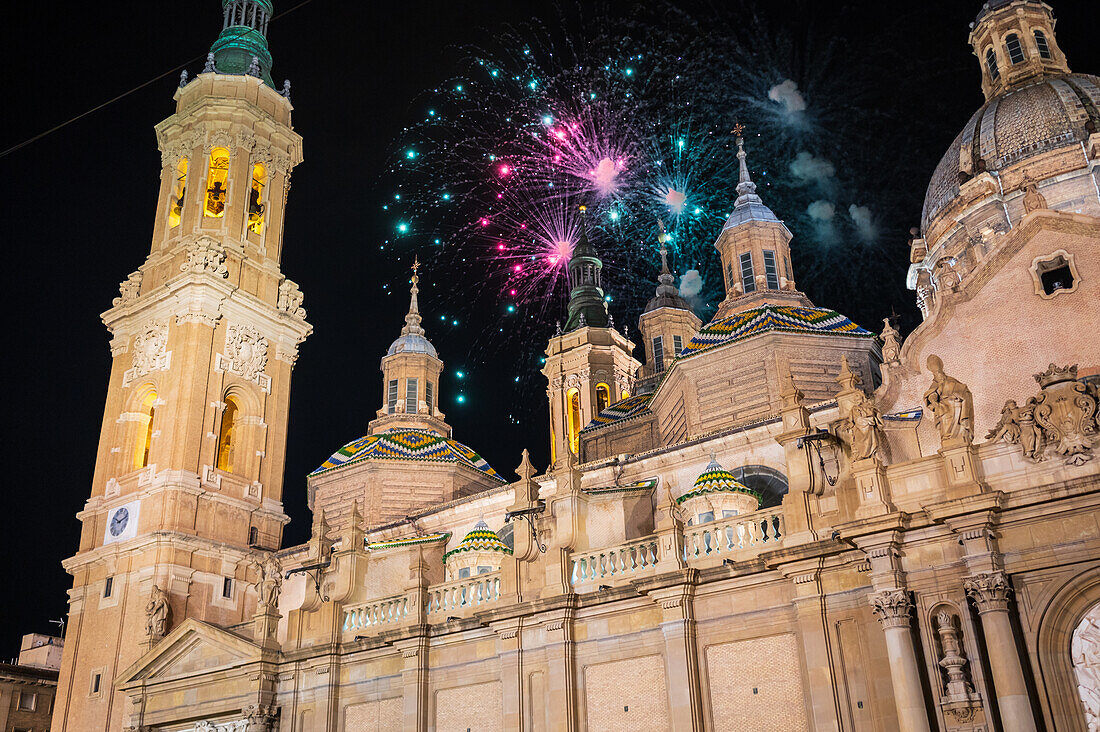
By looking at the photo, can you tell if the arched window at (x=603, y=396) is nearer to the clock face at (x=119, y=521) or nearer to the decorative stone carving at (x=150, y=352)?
the decorative stone carving at (x=150, y=352)

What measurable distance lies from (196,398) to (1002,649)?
1153 inches

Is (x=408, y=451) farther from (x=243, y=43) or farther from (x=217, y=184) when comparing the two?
(x=243, y=43)

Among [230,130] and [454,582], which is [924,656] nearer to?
[454,582]

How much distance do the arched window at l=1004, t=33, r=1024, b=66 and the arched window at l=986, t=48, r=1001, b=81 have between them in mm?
642

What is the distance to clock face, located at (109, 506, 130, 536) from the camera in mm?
35188

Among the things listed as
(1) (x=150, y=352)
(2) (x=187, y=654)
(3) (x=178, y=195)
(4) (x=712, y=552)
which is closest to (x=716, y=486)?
(4) (x=712, y=552)

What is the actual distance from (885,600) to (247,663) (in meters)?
15.8

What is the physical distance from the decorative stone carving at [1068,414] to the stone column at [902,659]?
3383mm

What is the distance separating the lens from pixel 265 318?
39562 millimetres

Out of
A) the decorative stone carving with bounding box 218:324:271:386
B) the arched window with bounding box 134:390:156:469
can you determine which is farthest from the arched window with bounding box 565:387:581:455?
the arched window with bounding box 134:390:156:469

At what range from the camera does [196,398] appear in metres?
35.8

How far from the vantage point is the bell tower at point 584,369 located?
50469 mm

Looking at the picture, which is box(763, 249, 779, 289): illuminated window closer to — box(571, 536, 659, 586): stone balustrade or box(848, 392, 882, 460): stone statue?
box(571, 536, 659, 586): stone balustrade

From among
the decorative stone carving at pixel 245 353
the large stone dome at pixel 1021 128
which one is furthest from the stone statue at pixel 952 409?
the decorative stone carving at pixel 245 353
